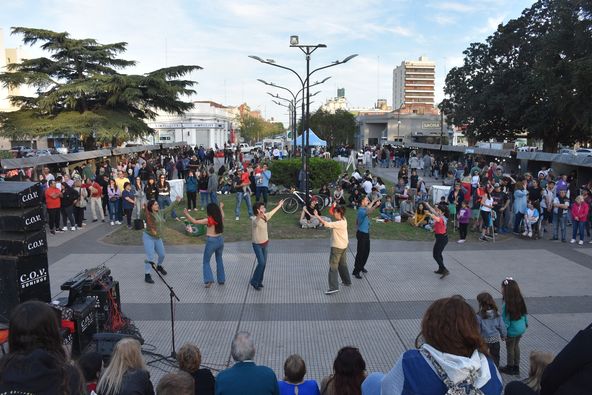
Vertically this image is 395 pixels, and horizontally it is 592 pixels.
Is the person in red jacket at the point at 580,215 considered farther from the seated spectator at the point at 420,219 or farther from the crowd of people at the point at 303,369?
the crowd of people at the point at 303,369

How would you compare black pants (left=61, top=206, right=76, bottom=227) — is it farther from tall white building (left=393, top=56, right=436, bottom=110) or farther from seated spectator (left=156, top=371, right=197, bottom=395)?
tall white building (left=393, top=56, right=436, bottom=110)

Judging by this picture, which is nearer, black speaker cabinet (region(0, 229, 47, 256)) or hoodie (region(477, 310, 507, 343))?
hoodie (region(477, 310, 507, 343))

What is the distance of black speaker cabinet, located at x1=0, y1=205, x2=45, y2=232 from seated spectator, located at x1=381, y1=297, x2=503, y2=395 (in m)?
5.59

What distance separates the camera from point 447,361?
2.41m

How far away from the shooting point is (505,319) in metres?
6.21

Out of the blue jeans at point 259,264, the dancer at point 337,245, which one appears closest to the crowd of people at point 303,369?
the dancer at point 337,245

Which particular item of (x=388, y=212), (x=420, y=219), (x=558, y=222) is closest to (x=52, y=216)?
(x=388, y=212)

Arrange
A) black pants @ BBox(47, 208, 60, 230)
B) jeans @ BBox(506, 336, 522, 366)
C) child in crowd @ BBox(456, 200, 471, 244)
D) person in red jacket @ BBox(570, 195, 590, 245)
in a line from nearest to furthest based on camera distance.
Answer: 1. jeans @ BBox(506, 336, 522, 366)
2. person in red jacket @ BBox(570, 195, 590, 245)
3. child in crowd @ BBox(456, 200, 471, 244)
4. black pants @ BBox(47, 208, 60, 230)

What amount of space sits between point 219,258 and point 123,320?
2.67 meters

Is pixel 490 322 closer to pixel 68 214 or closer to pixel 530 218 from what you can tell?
pixel 530 218

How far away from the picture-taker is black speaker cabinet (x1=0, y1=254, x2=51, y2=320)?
250 inches

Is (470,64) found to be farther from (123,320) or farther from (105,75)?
(123,320)

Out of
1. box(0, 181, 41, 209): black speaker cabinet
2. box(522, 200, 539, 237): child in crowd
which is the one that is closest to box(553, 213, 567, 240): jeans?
box(522, 200, 539, 237): child in crowd

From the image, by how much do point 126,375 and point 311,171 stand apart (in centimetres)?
1789
